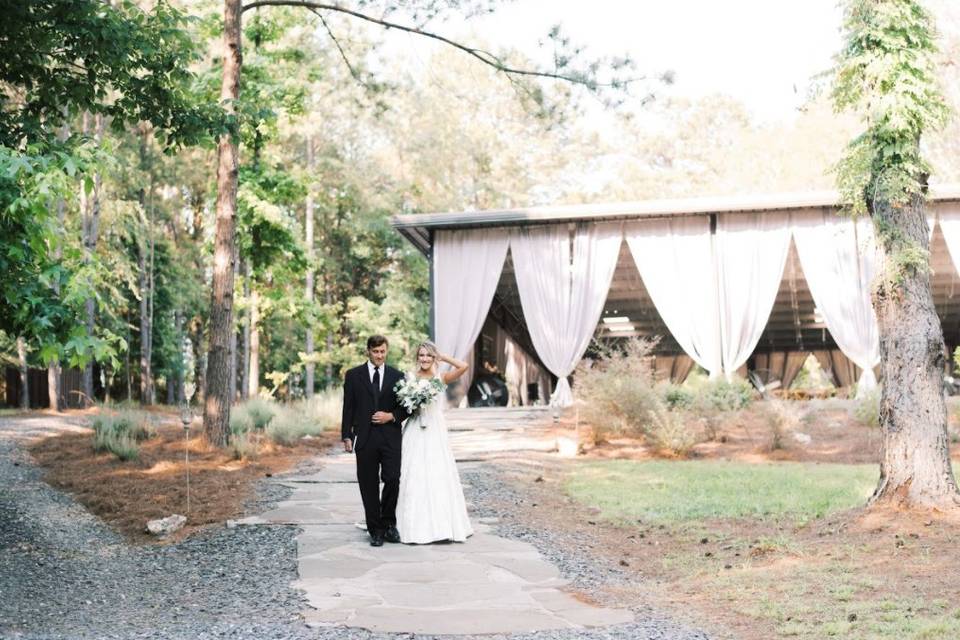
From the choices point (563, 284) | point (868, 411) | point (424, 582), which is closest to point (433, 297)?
point (563, 284)

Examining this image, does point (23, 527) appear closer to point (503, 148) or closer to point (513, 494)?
point (513, 494)

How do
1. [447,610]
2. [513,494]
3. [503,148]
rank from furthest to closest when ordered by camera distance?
[503,148] → [513,494] → [447,610]

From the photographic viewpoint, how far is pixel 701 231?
17.2 m

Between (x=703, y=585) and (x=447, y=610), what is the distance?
1.66m

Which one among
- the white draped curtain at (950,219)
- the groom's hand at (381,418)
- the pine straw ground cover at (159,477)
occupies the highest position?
the white draped curtain at (950,219)

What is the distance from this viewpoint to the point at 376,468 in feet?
21.7

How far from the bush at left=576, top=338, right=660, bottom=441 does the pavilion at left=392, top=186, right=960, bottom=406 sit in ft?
11.6

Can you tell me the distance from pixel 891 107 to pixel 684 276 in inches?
393

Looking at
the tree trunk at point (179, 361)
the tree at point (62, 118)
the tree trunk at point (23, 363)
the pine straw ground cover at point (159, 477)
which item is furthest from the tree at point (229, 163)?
the tree trunk at point (179, 361)

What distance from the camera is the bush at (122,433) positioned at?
33.3 feet

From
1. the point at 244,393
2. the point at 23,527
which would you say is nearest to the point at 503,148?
the point at 244,393

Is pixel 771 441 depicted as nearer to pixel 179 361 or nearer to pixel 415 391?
pixel 415 391

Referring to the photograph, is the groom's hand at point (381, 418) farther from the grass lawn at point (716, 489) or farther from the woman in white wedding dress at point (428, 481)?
the grass lawn at point (716, 489)

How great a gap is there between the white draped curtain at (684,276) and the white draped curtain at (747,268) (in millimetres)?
198
